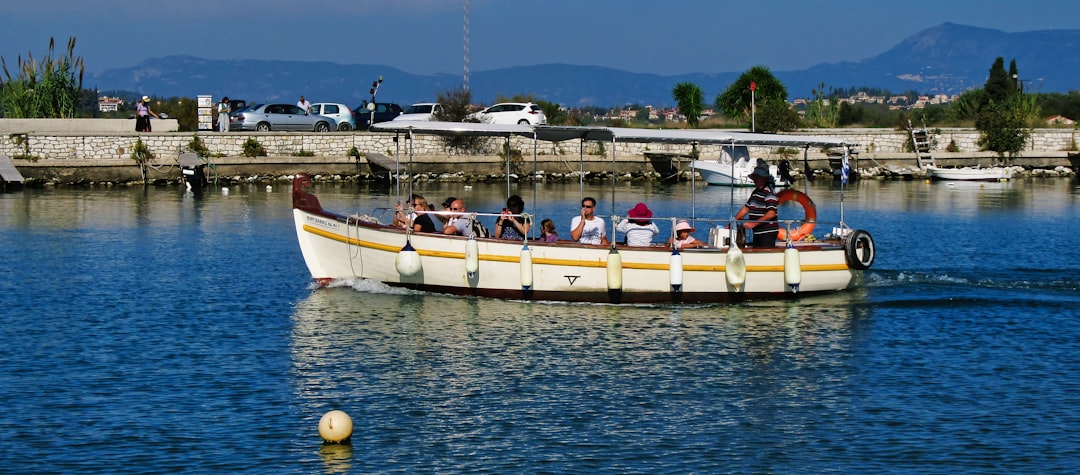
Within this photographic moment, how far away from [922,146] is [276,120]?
2873cm

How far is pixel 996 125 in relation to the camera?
58625 mm

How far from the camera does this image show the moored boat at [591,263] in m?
20.0

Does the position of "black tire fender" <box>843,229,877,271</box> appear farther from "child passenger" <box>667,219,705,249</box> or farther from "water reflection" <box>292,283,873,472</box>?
"child passenger" <box>667,219,705,249</box>

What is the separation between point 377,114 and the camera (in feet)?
184

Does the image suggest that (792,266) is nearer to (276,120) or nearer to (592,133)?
(592,133)

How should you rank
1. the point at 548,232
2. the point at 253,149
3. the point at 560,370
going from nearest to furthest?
the point at 560,370
the point at 548,232
the point at 253,149

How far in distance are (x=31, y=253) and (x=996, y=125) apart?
44567mm

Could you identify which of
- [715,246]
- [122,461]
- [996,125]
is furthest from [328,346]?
[996,125]

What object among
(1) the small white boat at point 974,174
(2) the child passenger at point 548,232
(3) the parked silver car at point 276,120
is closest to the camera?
(2) the child passenger at point 548,232

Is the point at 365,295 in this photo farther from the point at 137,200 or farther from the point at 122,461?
the point at 137,200

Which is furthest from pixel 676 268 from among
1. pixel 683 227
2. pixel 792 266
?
pixel 792 266

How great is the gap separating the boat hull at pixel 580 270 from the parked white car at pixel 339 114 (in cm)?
3371

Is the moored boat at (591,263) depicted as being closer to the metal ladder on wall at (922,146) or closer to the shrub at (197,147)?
the shrub at (197,147)

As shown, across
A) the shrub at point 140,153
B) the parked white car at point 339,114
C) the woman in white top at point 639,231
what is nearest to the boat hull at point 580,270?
the woman in white top at point 639,231
